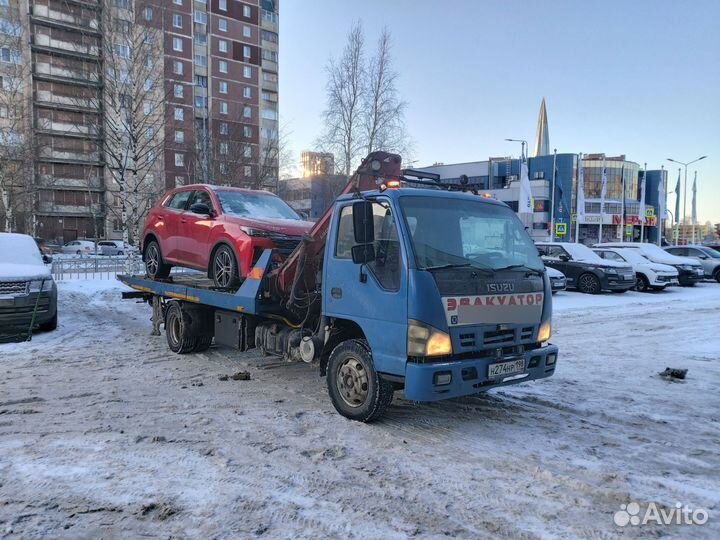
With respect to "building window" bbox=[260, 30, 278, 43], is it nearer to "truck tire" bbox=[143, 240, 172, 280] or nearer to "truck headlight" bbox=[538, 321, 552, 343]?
"truck tire" bbox=[143, 240, 172, 280]

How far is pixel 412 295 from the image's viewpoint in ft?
15.3

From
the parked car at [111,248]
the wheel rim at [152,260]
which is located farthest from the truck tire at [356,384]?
the parked car at [111,248]

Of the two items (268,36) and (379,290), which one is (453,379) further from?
(268,36)

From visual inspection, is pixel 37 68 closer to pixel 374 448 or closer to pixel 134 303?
→ pixel 134 303

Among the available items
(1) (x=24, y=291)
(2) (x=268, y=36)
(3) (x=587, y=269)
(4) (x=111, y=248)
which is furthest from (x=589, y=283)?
(2) (x=268, y=36)

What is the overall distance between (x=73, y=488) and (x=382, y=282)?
9.65 ft

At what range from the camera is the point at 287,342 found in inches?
254

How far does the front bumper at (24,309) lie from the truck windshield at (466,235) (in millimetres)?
7732

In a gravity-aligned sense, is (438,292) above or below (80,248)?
above

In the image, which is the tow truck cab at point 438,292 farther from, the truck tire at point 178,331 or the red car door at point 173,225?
the red car door at point 173,225

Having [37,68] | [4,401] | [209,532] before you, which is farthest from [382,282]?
[37,68]

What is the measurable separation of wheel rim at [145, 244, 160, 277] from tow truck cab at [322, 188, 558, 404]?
491cm

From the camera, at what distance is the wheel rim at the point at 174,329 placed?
8.56 metres

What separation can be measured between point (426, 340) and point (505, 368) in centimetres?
95
